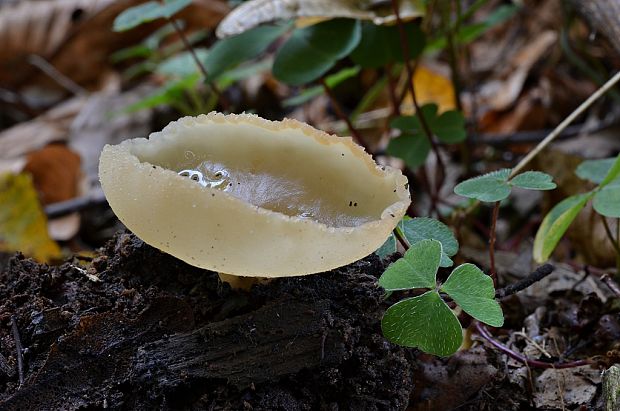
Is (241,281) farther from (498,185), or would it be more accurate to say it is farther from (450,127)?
(450,127)

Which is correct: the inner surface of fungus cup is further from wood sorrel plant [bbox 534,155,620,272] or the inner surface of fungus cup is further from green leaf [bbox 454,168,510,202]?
wood sorrel plant [bbox 534,155,620,272]

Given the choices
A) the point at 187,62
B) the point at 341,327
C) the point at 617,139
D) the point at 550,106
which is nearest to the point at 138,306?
the point at 341,327

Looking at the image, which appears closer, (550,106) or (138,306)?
(138,306)

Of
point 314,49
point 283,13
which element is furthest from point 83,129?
point 283,13

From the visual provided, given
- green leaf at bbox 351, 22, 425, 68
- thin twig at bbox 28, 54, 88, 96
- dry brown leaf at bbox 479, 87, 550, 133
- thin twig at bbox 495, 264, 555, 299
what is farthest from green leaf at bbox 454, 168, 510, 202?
thin twig at bbox 28, 54, 88, 96

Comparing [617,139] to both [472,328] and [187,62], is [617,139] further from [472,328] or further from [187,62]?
[187,62]

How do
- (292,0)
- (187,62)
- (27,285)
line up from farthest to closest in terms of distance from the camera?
(187,62), (292,0), (27,285)

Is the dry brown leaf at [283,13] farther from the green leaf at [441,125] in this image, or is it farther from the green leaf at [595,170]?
the green leaf at [595,170]
